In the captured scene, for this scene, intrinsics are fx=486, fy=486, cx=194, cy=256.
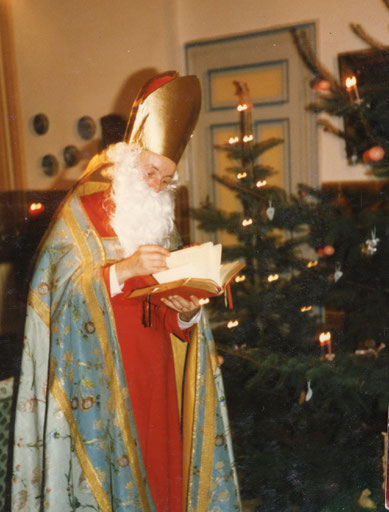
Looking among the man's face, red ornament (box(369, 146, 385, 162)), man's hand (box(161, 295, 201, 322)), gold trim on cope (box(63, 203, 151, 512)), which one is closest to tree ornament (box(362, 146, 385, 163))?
red ornament (box(369, 146, 385, 162))

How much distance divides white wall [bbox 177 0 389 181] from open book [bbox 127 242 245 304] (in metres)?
1.86

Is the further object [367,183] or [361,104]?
[367,183]

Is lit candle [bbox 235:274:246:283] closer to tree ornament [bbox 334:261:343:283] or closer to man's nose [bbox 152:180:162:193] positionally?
tree ornament [bbox 334:261:343:283]

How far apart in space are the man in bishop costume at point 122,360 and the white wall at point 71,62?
45.7 inches

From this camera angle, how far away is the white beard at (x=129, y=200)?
62.8 inches

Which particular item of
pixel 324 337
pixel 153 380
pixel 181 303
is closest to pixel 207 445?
pixel 153 380

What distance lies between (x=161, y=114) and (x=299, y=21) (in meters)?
1.86

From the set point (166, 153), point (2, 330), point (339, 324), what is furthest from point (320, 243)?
point (2, 330)

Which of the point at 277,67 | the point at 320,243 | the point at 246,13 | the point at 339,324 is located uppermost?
the point at 246,13

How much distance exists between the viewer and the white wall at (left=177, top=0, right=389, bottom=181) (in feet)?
9.31

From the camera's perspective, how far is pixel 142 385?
5.34 feet

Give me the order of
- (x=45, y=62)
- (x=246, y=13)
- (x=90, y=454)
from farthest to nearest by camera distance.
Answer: (x=246, y=13), (x=45, y=62), (x=90, y=454)

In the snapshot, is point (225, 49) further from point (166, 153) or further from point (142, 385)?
point (142, 385)

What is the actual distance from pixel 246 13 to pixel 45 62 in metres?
1.32
